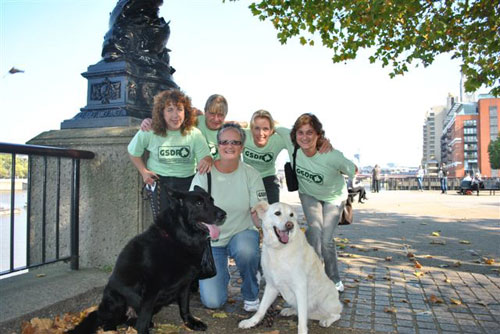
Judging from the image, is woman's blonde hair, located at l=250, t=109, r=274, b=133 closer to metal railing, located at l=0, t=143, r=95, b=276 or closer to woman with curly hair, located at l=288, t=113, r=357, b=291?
woman with curly hair, located at l=288, t=113, r=357, b=291

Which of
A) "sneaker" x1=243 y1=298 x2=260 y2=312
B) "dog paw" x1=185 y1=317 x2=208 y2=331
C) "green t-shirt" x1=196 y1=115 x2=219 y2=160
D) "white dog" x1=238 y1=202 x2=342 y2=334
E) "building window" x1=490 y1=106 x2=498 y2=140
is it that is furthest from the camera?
"building window" x1=490 y1=106 x2=498 y2=140

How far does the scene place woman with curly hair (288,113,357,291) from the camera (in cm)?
473

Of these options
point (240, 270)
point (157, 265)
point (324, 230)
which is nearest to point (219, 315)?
point (240, 270)

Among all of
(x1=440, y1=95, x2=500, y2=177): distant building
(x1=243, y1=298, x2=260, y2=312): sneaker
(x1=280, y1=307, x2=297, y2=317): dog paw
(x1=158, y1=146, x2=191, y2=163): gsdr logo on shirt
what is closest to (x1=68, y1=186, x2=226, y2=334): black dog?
(x1=243, y1=298, x2=260, y2=312): sneaker

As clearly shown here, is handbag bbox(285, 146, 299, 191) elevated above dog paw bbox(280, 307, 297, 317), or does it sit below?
above

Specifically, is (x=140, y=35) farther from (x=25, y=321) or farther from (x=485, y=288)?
(x=485, y=288)

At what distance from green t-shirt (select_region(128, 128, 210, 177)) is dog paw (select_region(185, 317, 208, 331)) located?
5.36ft

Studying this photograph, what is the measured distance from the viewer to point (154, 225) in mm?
3621

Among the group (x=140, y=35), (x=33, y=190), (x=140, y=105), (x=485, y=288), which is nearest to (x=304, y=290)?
(x=485, y=288)

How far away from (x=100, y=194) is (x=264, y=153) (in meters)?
2.17

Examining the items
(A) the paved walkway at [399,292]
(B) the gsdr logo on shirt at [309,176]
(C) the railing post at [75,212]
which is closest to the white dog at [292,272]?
(A) the paved walkway at [399,292]

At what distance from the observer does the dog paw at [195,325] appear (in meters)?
3.71

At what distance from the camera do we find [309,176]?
4832 millimetres

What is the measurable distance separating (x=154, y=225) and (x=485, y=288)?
14.0 ft
